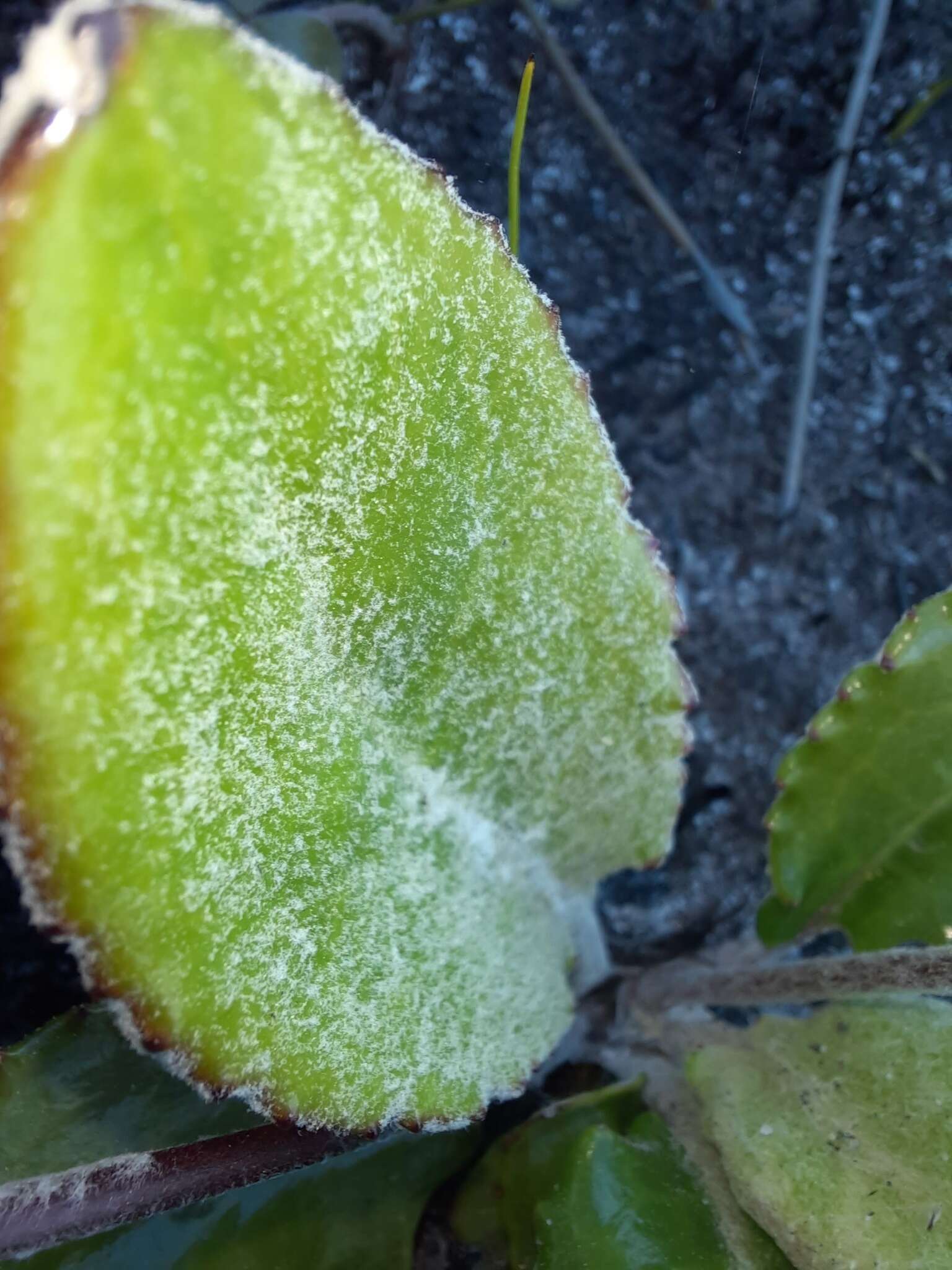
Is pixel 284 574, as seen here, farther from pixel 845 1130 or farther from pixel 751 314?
pixel 751 314

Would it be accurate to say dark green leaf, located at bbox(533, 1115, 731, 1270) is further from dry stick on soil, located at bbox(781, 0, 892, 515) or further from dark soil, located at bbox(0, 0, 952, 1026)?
dry stick on soil, located at bbox(781, 0, 892, 515)

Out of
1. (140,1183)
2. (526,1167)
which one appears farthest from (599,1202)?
(140,1183)

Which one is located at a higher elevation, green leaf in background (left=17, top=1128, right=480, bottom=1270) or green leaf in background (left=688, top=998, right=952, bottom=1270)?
green leaf in background (left=17, top=1128, right=480, bottom=1270)

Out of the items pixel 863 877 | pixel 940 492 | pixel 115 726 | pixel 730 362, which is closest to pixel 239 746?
pixel 115 726

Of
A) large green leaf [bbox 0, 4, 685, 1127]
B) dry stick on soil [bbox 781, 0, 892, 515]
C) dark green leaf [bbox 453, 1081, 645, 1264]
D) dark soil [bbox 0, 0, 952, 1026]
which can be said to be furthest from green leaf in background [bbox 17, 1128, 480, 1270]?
dry stick on soil [bbox 781, 0, 892, 515]

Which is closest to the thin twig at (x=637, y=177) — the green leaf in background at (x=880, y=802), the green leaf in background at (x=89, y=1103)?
the green leaf in background at (x=880, y=802)

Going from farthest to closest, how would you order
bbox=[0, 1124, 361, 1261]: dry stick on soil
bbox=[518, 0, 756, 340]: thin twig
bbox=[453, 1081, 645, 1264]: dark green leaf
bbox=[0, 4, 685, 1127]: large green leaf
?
bbox=[518, 0, 756, 340]: thin twig, bbox=[453, 1081, 645, 1264]: dark green leaf, bbox=[0, 1124, 361, 1261]: dry stick on soil, bbox=[0, 4, 685, 1127]: large green leaf

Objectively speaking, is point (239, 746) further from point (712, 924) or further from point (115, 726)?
point (712, 924)
